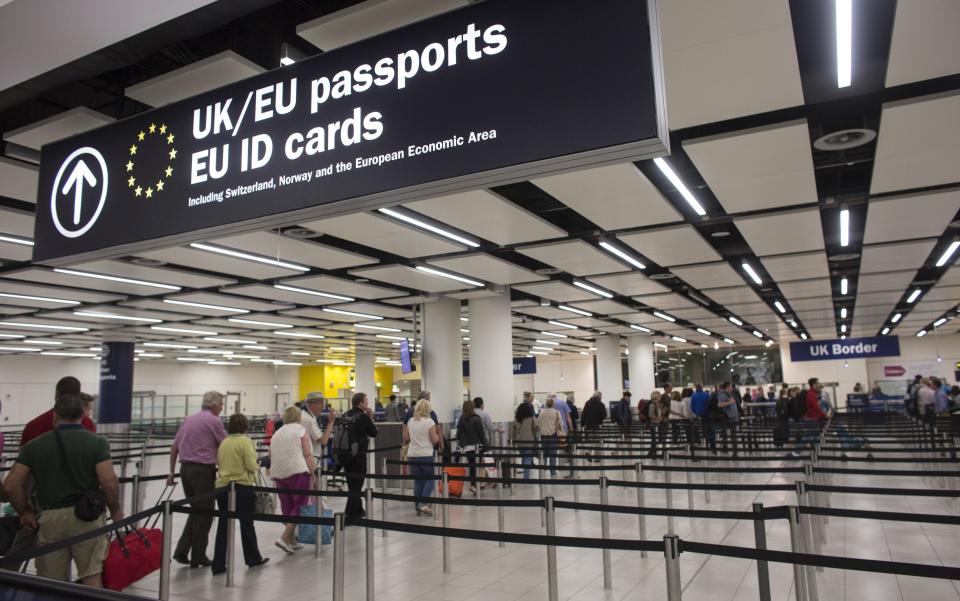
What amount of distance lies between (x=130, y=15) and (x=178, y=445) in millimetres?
5183

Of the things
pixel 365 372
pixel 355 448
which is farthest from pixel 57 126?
pixel 365 372

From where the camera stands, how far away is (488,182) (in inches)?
107

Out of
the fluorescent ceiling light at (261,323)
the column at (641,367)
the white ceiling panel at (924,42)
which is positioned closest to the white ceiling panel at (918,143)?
the white ceiling panel at (924,42)

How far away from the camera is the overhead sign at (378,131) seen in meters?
2.51

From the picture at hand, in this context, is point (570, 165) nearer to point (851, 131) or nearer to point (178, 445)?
point (851, 131)

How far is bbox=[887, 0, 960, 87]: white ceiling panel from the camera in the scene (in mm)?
3986

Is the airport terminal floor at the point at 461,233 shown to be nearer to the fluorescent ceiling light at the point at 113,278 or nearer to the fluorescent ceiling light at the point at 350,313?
the fluorescent ceiling light at the point at 113,278

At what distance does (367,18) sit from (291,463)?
528cm

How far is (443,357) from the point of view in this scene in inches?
592

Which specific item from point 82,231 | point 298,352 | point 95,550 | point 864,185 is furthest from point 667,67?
point 298,352

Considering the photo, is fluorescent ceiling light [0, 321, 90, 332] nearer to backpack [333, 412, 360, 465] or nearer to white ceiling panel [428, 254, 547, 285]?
white ceiling panel [428, 254, 547, 285]

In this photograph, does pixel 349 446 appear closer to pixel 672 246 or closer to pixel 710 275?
pixel 672 246

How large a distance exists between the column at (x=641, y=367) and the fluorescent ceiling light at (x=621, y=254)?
46.7 ft

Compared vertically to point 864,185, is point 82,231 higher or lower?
lower
